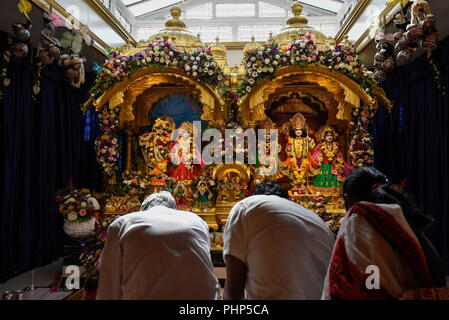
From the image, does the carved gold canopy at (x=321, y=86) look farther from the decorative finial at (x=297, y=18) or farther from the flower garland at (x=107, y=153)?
the flower garland at (x=107, y=153)

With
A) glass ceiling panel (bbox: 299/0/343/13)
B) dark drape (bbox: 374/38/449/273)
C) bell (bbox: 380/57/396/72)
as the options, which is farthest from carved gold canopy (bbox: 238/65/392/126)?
glass ceiling panel (bbox: 299/0/343/13)

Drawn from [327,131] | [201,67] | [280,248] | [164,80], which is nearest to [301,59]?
[327,131]

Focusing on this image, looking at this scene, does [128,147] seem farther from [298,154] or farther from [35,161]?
[298,154]

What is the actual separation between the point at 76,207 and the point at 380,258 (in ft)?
14.0

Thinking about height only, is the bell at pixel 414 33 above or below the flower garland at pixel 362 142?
above

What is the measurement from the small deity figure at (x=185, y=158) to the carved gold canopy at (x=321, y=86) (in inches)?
47.0

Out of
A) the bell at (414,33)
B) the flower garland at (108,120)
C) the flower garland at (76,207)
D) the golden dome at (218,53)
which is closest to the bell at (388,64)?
the bell at (414,33)

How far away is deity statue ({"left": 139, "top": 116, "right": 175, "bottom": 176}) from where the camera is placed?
233 inches

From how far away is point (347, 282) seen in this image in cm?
151

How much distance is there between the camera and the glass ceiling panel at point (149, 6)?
7.93 m

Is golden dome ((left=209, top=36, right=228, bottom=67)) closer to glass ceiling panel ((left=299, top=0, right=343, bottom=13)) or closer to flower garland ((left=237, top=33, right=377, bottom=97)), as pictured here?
flower garland ((left=237, top=33, right=377, bottom=97))

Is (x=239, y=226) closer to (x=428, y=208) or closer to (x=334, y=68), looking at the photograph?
(x=334, y=68)

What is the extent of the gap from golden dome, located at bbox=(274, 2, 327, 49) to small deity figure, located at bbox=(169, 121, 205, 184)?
2347 mm

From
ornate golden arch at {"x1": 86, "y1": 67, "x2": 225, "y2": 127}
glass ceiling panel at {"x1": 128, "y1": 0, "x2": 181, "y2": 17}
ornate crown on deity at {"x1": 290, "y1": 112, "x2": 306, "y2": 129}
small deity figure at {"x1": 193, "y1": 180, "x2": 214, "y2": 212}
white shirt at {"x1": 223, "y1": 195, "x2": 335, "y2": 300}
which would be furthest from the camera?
glass ceiling panel at {"x1": 128, "y1": 0, "x2": 181, "y2": 17}
